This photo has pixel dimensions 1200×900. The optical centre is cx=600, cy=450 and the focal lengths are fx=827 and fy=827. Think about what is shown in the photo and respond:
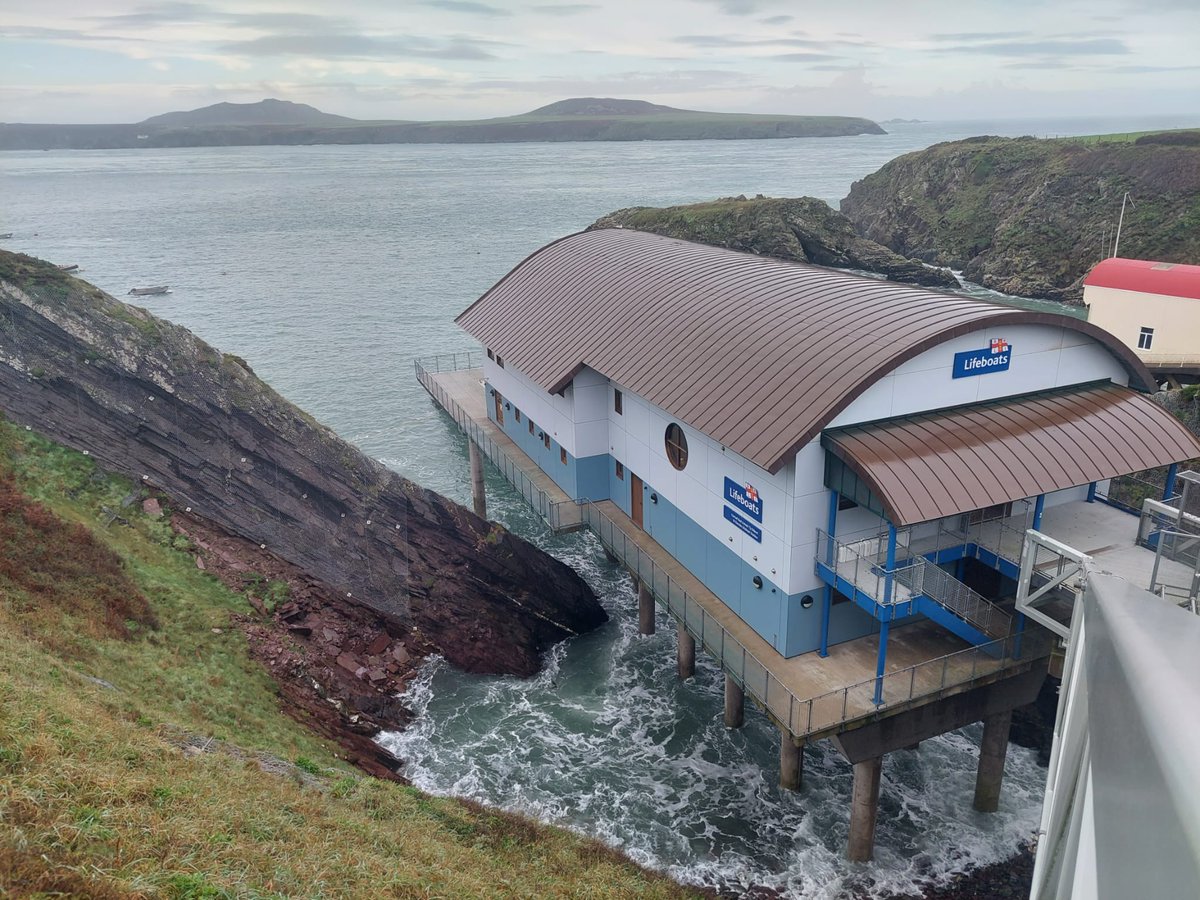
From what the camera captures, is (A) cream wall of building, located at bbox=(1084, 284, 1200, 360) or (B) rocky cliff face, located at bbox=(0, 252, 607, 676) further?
(A) cream wall of building, located at bbox=(1084, 284, 1200, 360)

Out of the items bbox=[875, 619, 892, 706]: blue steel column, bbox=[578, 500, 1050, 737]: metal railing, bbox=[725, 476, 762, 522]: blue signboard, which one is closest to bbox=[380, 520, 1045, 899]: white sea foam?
bbox=[578, 500, 1050, 737]: metal railing

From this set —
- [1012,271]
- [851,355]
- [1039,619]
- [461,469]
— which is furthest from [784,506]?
[1012,271]

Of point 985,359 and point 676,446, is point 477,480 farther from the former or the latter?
point 985,359

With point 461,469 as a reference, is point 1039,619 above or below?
above

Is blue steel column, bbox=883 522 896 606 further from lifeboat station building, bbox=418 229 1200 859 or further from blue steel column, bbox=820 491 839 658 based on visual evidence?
blue steel column, bbox=820 491 839 658

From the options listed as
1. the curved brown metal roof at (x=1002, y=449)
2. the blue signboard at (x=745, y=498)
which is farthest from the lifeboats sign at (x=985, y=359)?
the blue signboard at (x=745, y=498)

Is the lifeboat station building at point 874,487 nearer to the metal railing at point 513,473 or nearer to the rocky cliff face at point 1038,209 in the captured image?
the metal railing at point 513,473

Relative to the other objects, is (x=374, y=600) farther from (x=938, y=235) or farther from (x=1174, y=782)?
(x=938, y=235)
